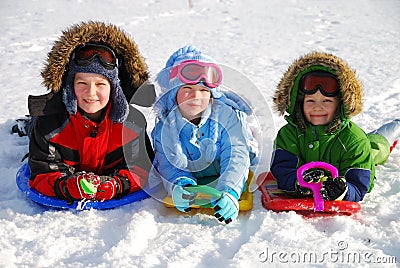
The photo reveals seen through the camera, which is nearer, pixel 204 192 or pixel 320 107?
pixel 204 192

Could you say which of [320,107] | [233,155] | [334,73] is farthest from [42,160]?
[334,73]

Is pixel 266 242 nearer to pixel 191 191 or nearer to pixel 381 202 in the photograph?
pixel 191 191

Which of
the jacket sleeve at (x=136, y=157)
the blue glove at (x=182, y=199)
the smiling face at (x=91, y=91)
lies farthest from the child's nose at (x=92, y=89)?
the blue glove at (x=182, y=199)

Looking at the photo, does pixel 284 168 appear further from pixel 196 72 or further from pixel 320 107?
pixel 196 72

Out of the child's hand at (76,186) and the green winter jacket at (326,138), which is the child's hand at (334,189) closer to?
the green winter jacket at (326,138)

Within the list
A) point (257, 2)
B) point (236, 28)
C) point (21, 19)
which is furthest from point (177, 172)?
point (257, 2)

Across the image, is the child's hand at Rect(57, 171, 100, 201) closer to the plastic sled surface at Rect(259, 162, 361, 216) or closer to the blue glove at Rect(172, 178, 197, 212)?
the blue glove at Rect(172, 178, 197, 212)

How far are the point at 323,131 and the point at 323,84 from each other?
0.29 m

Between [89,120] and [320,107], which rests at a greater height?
[320,107]

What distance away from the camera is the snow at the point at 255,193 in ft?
7.89

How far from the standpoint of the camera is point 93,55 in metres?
2.84

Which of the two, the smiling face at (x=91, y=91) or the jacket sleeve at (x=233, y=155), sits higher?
the smiling face at (x=91, y=91)

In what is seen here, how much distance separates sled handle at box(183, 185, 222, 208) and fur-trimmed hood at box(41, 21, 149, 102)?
798 mm

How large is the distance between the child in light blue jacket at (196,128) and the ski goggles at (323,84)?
1.54ft
